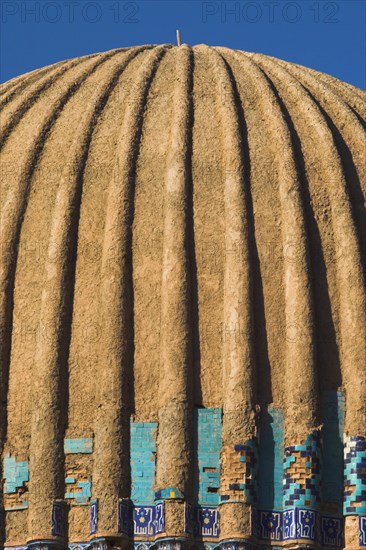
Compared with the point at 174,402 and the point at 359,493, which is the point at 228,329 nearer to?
the point at 174,402

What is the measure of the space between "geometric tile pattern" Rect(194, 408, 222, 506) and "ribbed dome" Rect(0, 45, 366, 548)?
13 mm

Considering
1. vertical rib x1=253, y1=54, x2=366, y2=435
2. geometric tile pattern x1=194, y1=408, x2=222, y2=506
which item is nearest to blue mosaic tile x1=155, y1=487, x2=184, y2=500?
geometric tile pattern x1=194, y1=408, x2=222, y2=506

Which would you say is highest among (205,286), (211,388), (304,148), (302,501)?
(304,148)

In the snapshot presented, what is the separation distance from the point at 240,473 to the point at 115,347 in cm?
138

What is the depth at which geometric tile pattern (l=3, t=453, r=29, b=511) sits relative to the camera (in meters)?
12.9

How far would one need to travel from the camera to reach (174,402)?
42.2 feet

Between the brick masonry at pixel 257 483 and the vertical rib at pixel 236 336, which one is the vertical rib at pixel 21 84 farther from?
the brick masonry at pixel 257 483

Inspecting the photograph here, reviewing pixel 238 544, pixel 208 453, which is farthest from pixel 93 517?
pixel 238 544

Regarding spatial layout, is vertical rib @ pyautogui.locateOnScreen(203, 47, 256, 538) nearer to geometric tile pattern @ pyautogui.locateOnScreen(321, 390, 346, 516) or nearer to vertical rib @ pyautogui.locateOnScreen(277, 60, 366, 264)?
geometric tile pattern @ pyautogui.locateOnScreen(321, 390, 346, 516)

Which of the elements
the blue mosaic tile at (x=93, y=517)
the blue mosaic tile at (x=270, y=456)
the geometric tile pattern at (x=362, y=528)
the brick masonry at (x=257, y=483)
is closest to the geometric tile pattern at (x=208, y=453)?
the brick masonry at (x=257, y=483)

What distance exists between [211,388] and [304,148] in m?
2.46

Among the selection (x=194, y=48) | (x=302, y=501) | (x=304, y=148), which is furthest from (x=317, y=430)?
(x=194, y=48)

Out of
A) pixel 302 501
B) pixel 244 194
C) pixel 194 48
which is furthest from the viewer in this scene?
pixel 194 48

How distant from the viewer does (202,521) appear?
12.7m
